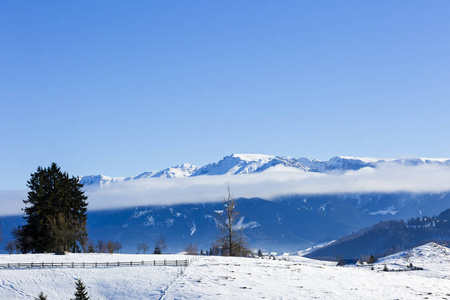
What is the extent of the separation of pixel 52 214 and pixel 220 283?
203 ft

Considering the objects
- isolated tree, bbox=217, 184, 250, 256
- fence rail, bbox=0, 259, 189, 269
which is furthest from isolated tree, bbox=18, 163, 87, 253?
isolated tree, bbox=217, 184, 250, 256

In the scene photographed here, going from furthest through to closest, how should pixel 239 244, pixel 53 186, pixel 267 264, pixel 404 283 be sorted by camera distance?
pixel 53 186, pixel 239 244, pixel 267 264, pixel 404 283

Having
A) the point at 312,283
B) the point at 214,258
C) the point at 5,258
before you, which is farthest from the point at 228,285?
the point at 5,258

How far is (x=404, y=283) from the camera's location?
8381 centimetres

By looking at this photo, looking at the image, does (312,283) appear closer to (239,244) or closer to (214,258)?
(214,258)

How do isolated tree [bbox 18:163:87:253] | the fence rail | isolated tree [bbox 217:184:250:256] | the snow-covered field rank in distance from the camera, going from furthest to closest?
isolated tree [bbox 18:163:87:253] < isolated tree [bbox 217:184:250:256] < the fence rail < the snow-covered field

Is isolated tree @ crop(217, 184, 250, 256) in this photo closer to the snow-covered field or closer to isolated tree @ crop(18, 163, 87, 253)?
the snow-covered field

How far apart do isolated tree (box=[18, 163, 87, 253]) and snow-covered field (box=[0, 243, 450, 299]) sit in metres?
23.7

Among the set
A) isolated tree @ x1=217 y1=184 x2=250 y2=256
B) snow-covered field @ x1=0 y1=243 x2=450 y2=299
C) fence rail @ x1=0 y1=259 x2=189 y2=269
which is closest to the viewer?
snow-covered field @ x1=0 y1=243 x2=450 y2=299

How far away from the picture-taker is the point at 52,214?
124125 millimetres

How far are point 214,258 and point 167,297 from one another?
30891 mm

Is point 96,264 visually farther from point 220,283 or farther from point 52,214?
point 52,214

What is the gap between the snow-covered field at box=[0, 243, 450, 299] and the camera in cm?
7325

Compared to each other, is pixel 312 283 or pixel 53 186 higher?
pixel 53 186
